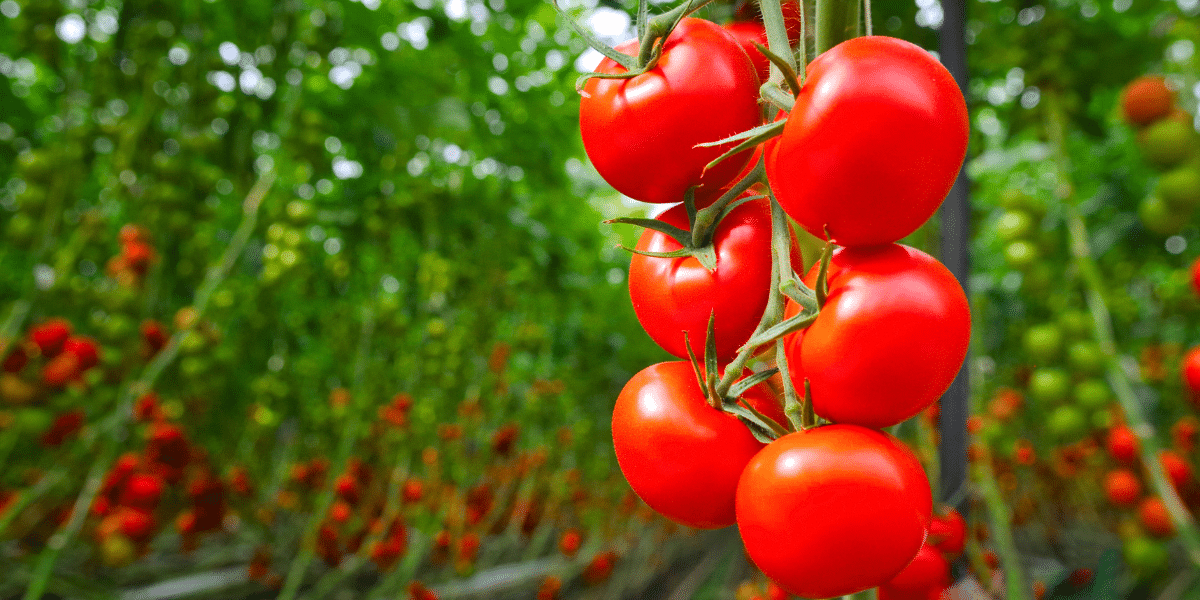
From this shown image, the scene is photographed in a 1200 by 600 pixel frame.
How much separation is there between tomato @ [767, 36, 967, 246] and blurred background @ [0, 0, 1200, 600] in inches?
16.8

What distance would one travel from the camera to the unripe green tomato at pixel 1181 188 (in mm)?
865

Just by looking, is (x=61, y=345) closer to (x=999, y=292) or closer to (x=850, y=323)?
(x=850, y=323)

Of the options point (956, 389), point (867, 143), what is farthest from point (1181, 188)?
point (867, 143)

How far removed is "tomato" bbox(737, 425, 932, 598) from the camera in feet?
0.80

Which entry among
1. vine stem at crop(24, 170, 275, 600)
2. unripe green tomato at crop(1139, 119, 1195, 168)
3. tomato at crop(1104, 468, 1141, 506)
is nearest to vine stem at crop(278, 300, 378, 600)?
vine stem at crop(24, 170, 275, 600)

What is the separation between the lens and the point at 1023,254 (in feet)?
3.42

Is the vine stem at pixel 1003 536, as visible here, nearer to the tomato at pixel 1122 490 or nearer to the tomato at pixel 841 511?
the tomato at pixel 1122 490

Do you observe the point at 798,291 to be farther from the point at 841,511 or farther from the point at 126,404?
the point at 126,404

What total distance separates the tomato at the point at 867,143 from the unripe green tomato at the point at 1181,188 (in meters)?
0.89

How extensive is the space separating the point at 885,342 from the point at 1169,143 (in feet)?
3.17

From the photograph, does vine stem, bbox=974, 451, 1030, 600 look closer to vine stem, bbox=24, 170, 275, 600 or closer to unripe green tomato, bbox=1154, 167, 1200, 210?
unripe green tomato, bbox=1154, 167, 1200, 210

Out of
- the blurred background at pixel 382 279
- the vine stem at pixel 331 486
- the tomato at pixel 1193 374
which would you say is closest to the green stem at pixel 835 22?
the blurred background at pixel 382 279

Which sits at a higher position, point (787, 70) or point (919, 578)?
point (787, 70)

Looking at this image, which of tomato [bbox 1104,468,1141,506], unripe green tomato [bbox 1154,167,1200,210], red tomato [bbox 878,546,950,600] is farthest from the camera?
tomato [bbox 1104,468,1141,506]
